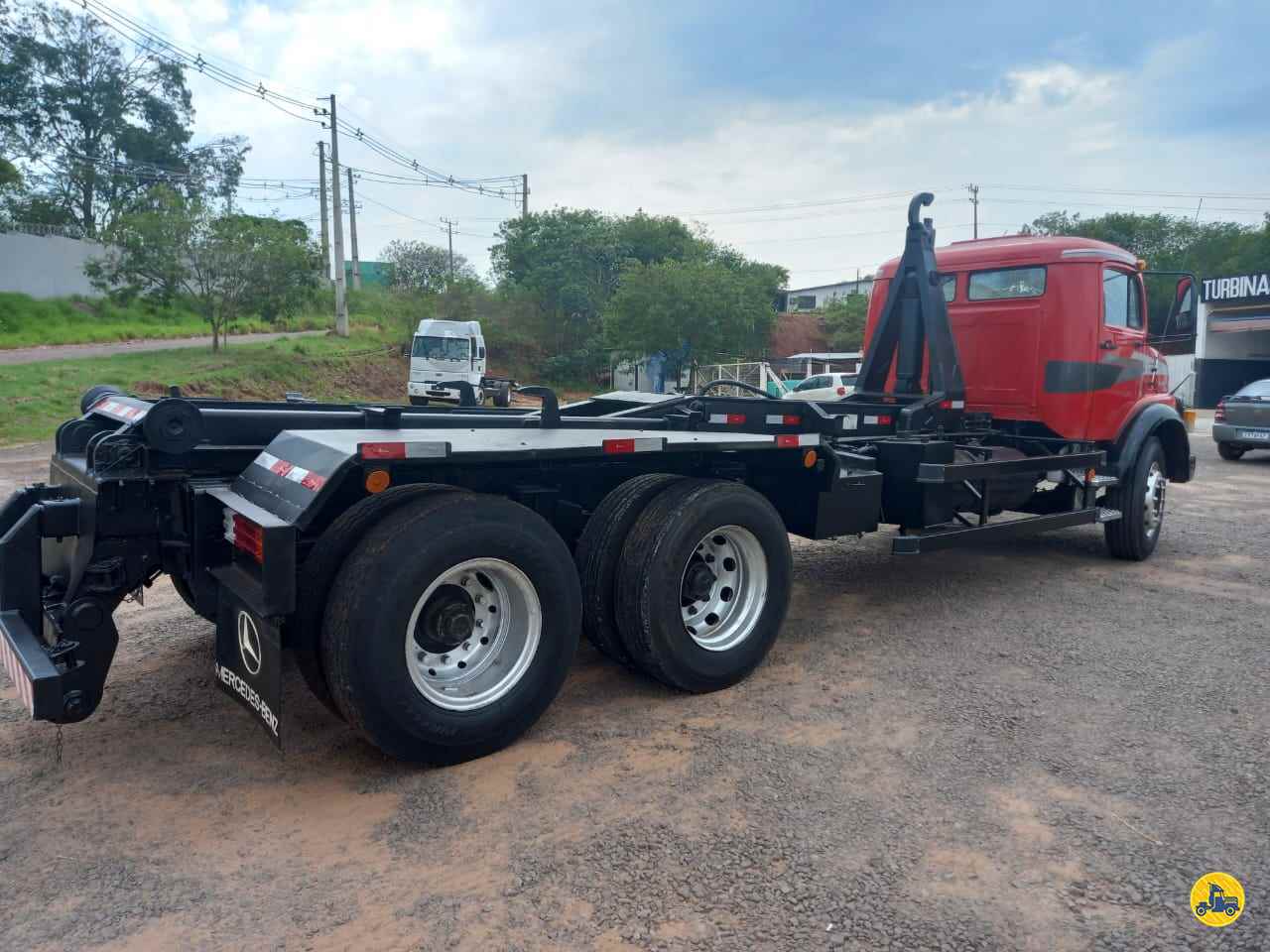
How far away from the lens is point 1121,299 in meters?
7.50

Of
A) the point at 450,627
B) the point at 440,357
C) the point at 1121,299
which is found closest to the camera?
the point at 450,627

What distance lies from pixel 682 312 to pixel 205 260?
52.8ft

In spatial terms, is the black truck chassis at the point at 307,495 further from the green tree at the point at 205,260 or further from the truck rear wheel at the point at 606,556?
the green tree at the point at 205,260

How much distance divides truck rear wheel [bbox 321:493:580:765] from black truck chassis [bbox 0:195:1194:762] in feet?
0.13

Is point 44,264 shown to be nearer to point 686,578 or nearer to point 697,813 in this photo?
point 686,578

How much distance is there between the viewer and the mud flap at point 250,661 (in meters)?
3.24

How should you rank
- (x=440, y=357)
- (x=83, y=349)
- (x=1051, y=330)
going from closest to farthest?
(x=1051, y=330), (x=440, y=357), (x=83, y=349)

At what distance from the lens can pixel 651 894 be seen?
2871 millimetres

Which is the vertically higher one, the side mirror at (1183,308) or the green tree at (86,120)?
the green tree at (86,120)

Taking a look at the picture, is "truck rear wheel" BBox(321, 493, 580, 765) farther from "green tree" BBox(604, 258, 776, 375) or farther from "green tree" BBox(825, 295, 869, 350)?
"green tree" BBox(825, 295, 869, 350)

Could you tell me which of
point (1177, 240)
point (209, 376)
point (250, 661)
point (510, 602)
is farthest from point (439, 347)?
point (1177, 240)

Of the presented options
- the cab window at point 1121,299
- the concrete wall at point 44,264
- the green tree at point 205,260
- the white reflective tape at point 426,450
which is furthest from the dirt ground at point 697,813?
the concrete wall at point 44,264

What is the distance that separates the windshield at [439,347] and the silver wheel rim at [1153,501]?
20511 millimetres

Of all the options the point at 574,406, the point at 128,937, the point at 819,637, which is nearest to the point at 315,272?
the point at 574,406
